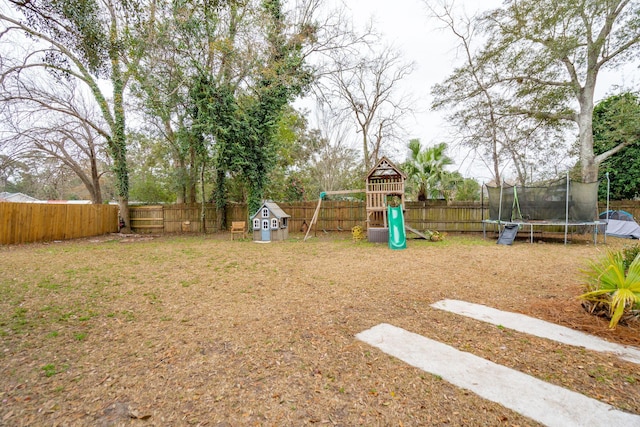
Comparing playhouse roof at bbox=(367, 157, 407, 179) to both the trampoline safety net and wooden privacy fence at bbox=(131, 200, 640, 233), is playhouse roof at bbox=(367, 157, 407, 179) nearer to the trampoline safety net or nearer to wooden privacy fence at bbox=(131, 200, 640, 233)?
wooden privacy fence at bbox=(131, 200, 640, 233)

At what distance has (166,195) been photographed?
19.0 metres

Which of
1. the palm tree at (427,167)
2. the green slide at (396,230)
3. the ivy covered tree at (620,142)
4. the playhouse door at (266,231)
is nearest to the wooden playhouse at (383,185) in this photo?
the green slide at (396,230)

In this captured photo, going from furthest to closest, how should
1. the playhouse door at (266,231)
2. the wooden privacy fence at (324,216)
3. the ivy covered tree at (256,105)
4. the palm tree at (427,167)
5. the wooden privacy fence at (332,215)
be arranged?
the palm tree at (427,167)
the wooden privacy fence at (324,216)
the wooden privacy fence at (332,215)
the playhouse door at (266,231)
the ivy covered tree at (256,105)

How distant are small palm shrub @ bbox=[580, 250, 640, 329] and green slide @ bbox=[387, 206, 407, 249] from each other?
5278mm

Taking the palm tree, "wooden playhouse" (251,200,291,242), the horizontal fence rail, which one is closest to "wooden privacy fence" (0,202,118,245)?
A: the horizontal fence rail

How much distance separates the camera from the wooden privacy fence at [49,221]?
30.0 feet

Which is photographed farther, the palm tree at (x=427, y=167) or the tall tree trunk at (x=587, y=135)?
the palm tree at (x=427, y=167)

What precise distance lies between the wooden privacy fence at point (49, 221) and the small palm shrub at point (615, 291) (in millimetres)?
14974

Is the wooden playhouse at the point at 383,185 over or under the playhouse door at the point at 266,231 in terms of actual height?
over

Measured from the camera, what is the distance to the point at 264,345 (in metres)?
2.70

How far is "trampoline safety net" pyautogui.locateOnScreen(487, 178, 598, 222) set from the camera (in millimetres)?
8648

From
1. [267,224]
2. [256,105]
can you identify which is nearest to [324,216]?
[267,224]

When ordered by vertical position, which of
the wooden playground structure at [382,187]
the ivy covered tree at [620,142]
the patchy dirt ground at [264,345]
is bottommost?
the patchy dirt ground at [264,345]

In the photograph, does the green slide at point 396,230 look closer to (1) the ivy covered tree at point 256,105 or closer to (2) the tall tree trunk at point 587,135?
(1) the ivy covered tree at point 256,105
